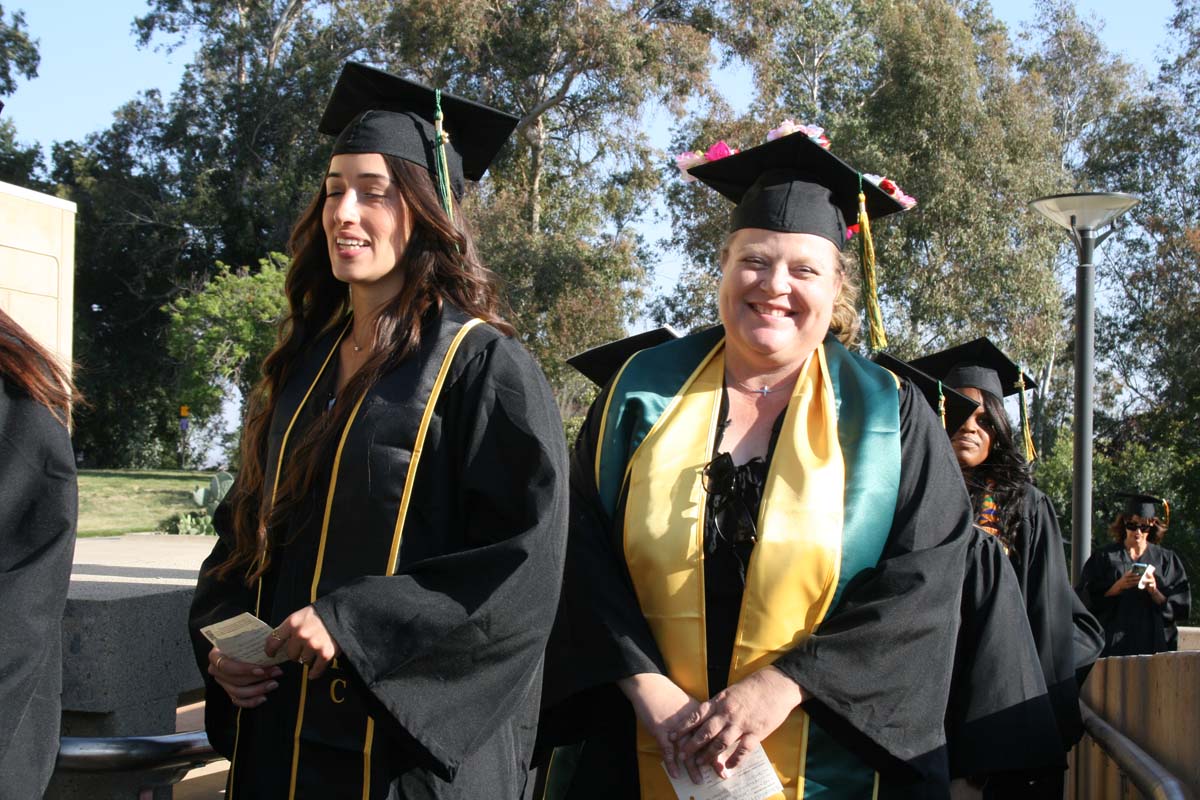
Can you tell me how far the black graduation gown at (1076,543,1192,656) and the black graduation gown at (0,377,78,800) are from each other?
8511 mm

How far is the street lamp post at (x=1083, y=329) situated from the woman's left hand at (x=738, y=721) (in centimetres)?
787

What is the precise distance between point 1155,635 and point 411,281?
8.37 metres

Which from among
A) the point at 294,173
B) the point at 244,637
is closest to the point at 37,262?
the point at 244,637

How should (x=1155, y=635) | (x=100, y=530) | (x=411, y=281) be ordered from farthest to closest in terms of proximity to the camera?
(x=100, y=530) < (x=1155, y=635) < (x=411, y=281)

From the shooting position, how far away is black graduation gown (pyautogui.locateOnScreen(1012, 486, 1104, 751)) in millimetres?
3809

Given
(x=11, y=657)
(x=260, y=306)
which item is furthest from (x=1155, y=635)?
(x=260, y=306)

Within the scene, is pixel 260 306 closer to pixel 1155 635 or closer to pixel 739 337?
pixel 1155 635

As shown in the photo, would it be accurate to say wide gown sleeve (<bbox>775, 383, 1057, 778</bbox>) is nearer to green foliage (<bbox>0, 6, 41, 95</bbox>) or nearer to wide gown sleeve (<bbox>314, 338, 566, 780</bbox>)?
wide gown sleeve (<bbox>314, 338, 566, 780</bbox>)

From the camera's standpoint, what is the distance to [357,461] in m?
2.24

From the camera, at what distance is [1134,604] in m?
9.14

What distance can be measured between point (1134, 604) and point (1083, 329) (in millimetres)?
2251

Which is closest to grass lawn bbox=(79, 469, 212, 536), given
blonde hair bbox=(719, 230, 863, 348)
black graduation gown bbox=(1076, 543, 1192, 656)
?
black graduation gown bbox=(1076, 543, 1192, 656)

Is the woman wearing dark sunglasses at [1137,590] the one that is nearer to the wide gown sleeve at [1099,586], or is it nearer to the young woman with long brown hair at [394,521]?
the wide gown sleeve at [1099,586]

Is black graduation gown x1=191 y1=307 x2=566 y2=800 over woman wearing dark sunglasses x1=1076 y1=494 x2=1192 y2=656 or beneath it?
over
